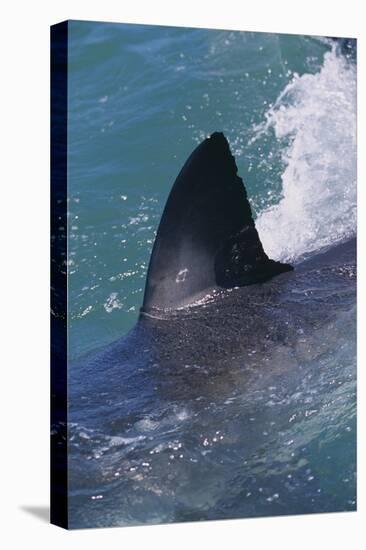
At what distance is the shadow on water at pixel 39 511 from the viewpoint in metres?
12.4

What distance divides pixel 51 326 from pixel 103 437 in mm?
1104

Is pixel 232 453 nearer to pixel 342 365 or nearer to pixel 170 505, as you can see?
pixel 170 505

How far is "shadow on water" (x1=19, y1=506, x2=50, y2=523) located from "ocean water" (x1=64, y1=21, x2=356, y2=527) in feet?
2.55

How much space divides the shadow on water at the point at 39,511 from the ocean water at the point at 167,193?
0.78m

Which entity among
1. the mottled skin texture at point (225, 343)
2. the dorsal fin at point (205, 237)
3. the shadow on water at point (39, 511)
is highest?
the dorsal fin at point (205, 237)

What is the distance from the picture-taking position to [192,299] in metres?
12.6

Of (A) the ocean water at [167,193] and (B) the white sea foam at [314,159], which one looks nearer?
(A) the ocean water at [167,193]

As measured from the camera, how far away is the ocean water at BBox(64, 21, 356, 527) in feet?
38.8

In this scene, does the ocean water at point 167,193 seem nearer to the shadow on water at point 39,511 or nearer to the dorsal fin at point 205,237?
the dorsal fin at point 205,237

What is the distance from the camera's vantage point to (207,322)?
12492 mm

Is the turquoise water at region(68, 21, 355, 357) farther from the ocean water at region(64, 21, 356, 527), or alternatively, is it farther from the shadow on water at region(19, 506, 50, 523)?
the shadow on water at region(19, 506, 50, 523)

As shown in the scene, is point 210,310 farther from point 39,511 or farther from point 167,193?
point 39,511

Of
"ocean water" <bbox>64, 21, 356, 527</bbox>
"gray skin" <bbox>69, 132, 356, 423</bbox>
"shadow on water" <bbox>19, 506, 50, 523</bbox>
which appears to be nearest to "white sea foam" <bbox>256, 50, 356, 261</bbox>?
"ocean water" <bbox>64, 21, 356, 527</bbox>

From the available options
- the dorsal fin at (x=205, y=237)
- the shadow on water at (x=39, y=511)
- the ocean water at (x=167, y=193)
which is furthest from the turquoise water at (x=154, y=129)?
the shadow on water at (x=39, y=511)
